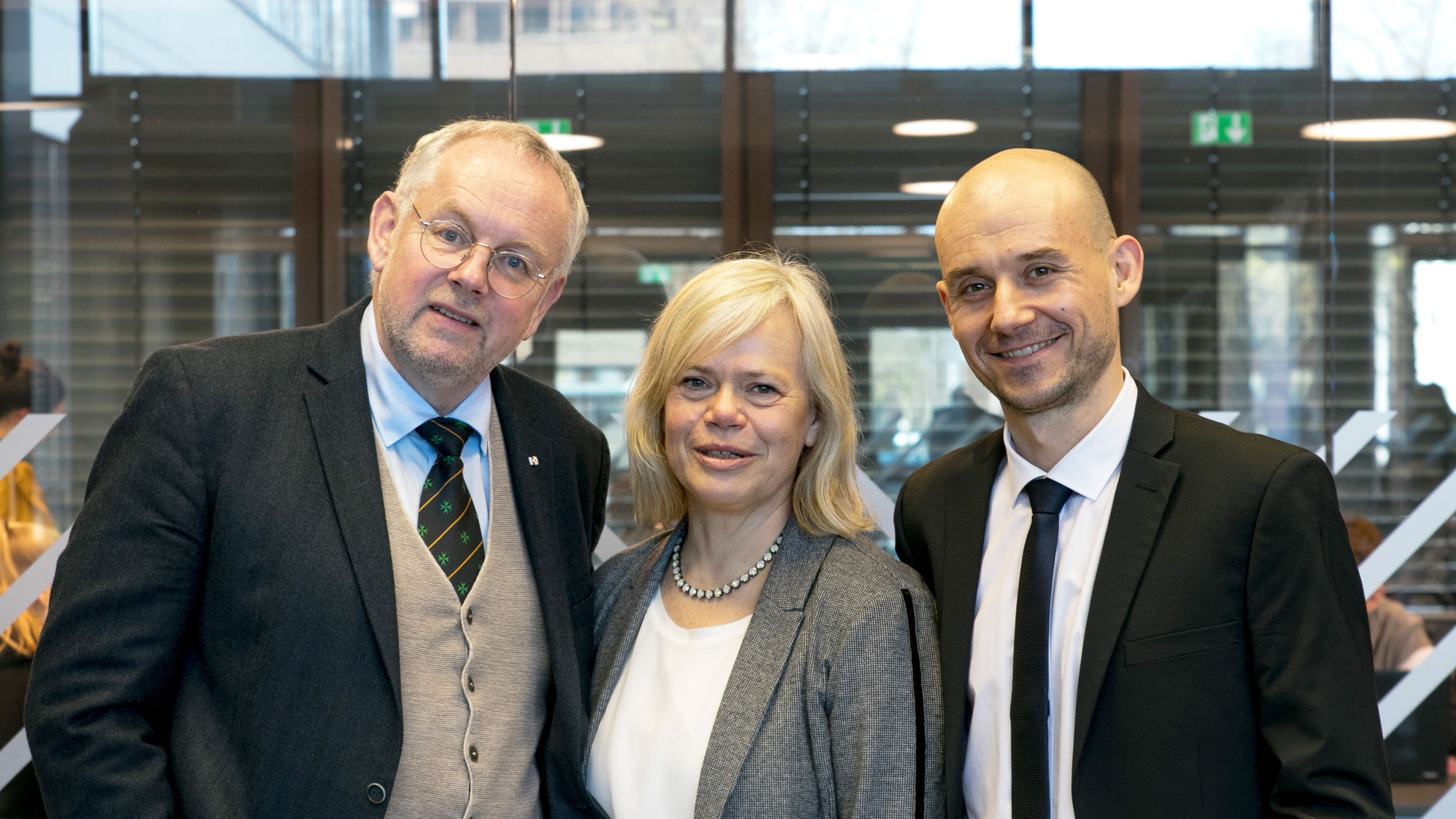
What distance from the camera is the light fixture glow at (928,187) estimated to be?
3811 millimetres

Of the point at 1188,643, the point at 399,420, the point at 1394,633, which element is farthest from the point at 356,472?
the point at 1394,633

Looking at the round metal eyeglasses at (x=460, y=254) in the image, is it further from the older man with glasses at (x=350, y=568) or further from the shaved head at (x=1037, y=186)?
the shaved head at (x=1037, y=186)

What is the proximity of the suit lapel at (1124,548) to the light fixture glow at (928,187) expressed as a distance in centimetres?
199

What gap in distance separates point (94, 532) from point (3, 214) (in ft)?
9.08

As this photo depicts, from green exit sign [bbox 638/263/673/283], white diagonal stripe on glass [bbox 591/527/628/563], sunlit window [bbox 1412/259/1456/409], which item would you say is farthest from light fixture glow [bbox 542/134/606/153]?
sunlit window [bbox 1412/259/1456/409]

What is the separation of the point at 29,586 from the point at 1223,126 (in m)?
4.27

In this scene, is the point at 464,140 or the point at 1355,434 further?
the point at 1355,434

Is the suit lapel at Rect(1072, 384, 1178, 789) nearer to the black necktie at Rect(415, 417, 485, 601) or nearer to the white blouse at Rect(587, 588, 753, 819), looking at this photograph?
the white blouse at Rect(587, 588, 753, 819)

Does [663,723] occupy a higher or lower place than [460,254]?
lower

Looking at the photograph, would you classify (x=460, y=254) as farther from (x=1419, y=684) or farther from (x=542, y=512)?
(x=1419, y=684)

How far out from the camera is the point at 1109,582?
6.00ft

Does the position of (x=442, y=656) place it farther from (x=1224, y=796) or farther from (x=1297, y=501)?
(x=1297, y=501)

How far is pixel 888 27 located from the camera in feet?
12.4

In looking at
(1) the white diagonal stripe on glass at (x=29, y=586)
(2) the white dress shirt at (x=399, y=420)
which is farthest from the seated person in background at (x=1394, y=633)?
(1) the white diagonal stripe on glass at (x=29, y=586)
